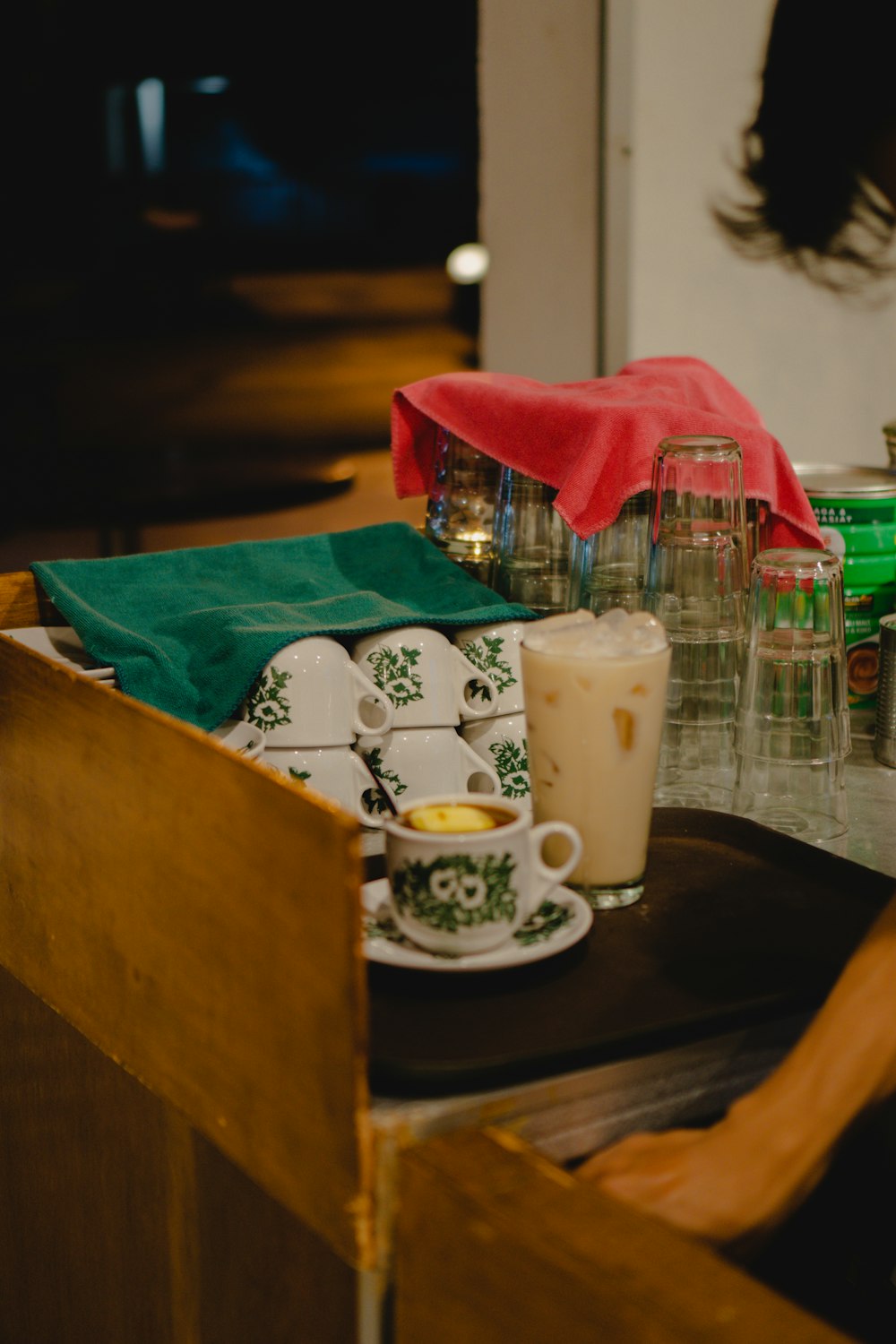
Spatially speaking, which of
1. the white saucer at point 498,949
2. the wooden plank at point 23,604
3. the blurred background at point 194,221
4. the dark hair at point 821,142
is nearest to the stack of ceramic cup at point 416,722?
the white saucer at point 498,949

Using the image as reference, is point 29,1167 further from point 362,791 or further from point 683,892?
point 683,892

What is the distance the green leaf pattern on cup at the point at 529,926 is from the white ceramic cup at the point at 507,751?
319mm

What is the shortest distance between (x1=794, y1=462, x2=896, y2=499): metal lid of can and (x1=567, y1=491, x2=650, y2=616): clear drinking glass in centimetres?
21

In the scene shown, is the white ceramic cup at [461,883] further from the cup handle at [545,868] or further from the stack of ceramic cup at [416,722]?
the stack of ceramic cup at [416,722]

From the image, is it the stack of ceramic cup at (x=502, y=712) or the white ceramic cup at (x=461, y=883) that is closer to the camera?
the white ceramic cup at (x=461, y=883)

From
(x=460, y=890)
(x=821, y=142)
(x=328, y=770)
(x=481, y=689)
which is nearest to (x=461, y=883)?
(x=460, y=890)

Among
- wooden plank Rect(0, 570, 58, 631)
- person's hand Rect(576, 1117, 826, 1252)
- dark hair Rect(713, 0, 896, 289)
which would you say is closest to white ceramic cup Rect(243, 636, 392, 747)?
wooden plank Rect(0, 570, 58, 631)

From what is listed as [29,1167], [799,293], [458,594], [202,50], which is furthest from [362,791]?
[202,50]

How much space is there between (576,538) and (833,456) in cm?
169

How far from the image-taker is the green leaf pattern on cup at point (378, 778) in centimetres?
107

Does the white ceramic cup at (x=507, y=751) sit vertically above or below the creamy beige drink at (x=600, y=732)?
below

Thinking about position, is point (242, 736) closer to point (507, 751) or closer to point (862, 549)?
point (507, 751)

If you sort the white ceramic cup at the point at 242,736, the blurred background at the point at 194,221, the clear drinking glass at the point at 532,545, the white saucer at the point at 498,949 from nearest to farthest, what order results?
the white saucer at the point at 498,949 < the white ceramic cup at the point at 242,736 < the clear drinking glass at the point at 532,545 < the blurred background at the point at 194,221

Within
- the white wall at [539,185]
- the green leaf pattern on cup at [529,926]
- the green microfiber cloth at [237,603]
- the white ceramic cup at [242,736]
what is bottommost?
the green leaf pattern on cup at [529,926]
